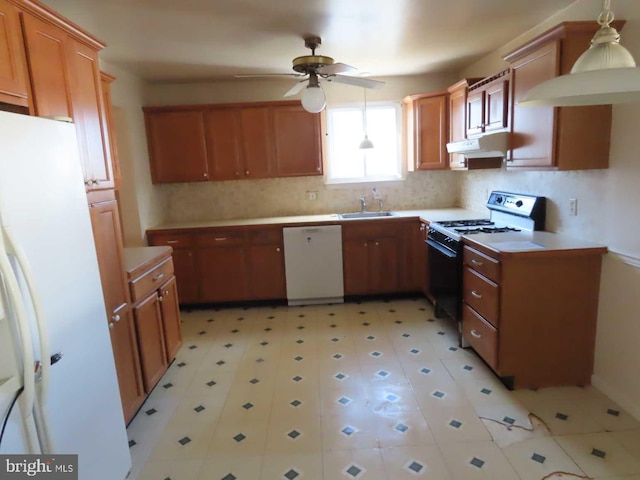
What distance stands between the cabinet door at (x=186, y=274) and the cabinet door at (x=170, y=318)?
113 cm

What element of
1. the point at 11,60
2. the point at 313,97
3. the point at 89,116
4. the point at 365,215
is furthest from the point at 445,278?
the point at 11,60

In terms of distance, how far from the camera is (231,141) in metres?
4.30

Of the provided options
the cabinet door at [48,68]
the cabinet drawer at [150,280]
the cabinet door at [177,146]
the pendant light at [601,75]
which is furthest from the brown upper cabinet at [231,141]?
the pendant light at [601,75]

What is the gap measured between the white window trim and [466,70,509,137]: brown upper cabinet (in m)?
1.10

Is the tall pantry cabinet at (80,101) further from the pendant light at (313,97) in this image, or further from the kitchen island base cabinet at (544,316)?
the kitchen island base cabinet at (544,316)

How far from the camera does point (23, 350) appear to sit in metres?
1.13

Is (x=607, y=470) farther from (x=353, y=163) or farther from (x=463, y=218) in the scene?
(x=353, y=163)

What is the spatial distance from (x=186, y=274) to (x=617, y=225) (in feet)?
12.3

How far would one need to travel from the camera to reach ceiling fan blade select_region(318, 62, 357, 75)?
2.62 meters

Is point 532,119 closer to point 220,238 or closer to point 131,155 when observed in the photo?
point 220,238

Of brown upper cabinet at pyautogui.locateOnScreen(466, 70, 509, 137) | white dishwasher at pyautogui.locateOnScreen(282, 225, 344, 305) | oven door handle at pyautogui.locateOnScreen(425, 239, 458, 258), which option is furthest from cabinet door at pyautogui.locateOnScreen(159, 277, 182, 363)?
brown upper cabinet at pyautogui.locateOnScreen(466, 70, 509, 137)

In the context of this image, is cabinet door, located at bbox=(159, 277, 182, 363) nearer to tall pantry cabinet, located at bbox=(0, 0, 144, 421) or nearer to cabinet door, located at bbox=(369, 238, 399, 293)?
tall pantry cabinet, located at bbox=(0, 0, 144, 421)

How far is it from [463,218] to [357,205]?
1.31 meters

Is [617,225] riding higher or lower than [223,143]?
lower
